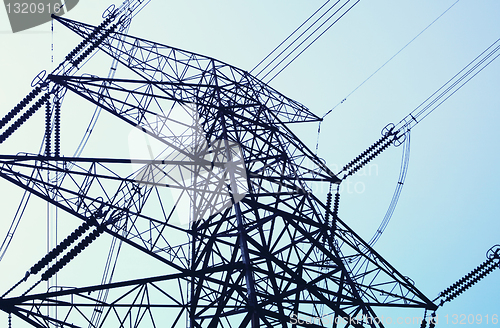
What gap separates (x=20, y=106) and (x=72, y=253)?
17.6 ft

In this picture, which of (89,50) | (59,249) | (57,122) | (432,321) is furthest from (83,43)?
(432,321)

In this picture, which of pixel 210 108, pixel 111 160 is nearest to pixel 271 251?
pixel 111 160

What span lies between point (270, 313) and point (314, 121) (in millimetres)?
9884

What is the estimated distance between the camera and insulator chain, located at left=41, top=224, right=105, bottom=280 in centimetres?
1163

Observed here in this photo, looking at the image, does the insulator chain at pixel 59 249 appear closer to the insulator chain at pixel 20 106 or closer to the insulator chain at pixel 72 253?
the insulator chain at pixel 72 253

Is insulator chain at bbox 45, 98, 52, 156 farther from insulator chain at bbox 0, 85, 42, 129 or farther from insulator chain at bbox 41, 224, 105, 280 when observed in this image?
insulator chain at bbox 41, 224, 105, 280

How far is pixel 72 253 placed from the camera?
12305 millimetres

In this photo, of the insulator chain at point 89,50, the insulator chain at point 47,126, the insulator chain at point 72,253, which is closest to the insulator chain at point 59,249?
the insulator chain at point 72,253

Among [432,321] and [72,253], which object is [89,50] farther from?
[432,321]

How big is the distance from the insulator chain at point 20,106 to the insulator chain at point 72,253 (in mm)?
4895

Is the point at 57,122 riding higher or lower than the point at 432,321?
higher

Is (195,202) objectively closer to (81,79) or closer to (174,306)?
(174,306)

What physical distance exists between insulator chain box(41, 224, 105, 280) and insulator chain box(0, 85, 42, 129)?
4.89 meters

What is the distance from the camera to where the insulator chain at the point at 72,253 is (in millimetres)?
11633
